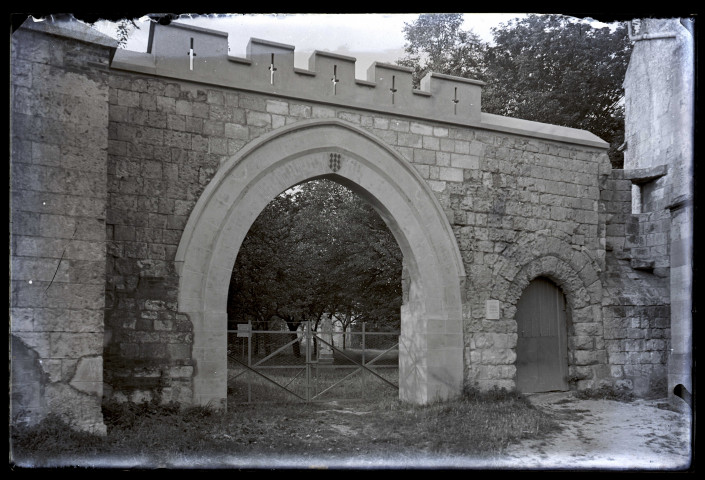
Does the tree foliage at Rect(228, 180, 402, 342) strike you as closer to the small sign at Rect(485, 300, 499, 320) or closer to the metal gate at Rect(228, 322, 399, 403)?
the metal gate at Rect(228, 322, 399, 403)

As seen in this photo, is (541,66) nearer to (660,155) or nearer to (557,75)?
(557,75)

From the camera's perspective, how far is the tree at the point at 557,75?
38.5 feet

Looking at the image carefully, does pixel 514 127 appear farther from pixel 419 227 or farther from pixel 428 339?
pixel 428 339

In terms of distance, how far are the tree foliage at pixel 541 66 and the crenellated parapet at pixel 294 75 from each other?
365cm

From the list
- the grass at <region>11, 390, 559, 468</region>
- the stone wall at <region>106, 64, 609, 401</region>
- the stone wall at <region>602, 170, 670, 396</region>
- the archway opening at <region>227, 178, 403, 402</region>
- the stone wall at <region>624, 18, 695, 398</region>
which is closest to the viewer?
the grass at <region>11, 390, 559, 468</region>

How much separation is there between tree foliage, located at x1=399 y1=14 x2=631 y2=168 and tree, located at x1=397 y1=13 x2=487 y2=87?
2cm

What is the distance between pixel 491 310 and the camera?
8.55 meters

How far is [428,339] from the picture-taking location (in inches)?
319

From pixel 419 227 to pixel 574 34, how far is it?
6576 mm

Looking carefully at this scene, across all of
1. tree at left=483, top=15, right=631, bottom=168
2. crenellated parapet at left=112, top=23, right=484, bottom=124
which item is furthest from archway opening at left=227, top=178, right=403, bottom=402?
crenellated parapet at left=112, top=23, right=484, bottom=124

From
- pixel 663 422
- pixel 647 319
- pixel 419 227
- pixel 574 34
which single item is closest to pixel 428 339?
pixel 419 227

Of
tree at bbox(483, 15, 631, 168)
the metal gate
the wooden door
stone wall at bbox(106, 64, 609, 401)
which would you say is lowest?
the metal gate

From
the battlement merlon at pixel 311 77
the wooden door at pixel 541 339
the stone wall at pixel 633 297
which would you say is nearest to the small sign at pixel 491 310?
the wooden door at pixel 541 339

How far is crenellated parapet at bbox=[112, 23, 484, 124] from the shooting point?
7.13 meters
